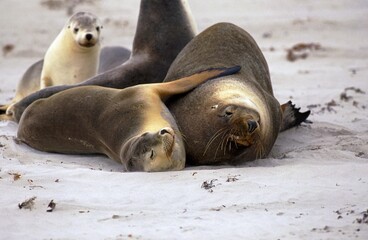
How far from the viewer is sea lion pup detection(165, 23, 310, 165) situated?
18.6 feet

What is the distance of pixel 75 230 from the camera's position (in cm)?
416

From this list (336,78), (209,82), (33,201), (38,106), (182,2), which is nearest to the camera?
(33,201)

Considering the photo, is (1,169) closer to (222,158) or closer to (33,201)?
(33,201)

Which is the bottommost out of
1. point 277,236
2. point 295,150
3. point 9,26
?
point 9,26

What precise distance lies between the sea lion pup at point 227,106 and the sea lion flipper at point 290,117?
177 millimetres

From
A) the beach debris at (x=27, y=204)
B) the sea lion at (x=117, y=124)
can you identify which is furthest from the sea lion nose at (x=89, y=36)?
the beach debris at (x=27, y=204)

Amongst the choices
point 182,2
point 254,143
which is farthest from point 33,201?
point 182,2

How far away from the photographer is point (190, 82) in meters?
6.31

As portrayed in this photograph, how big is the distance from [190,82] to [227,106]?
2.14ft

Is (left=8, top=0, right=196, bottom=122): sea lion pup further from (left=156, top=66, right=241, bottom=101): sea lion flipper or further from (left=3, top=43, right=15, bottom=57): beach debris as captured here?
(left=3, top=43, right=15, bottom=57): beach debris

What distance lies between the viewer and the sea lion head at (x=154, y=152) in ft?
17.7

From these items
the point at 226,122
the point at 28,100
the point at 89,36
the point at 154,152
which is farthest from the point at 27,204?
the point at 89,36

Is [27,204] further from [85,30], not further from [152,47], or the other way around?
[85,30]

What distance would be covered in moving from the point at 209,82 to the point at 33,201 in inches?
78.5
